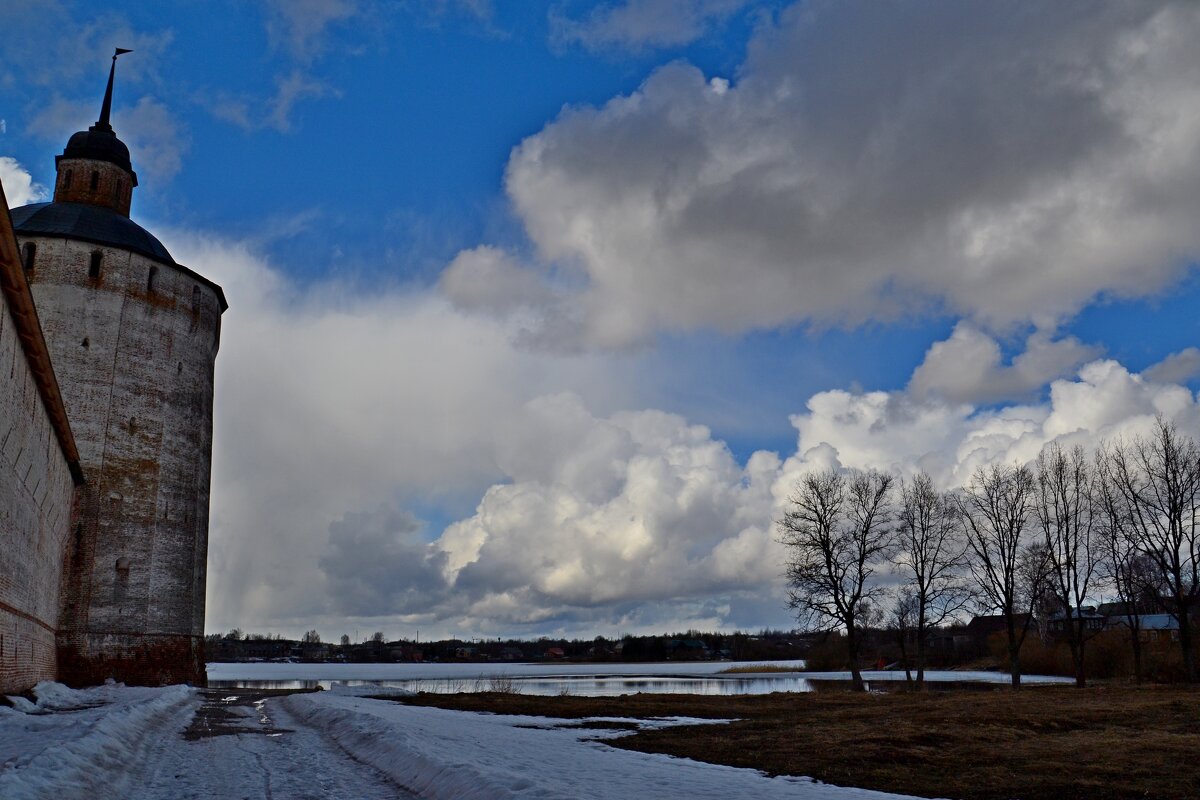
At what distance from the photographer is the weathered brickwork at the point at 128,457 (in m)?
35.4

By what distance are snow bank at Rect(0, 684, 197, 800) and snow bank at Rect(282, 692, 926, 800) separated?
3.15 metres

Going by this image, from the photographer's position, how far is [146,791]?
9.49 m

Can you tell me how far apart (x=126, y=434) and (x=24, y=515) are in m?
17.4

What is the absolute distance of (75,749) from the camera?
10375mm

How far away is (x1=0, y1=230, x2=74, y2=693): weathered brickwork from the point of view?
710 inches

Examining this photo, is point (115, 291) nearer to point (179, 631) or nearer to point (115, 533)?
point (115, 533)

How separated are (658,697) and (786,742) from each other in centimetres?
1695

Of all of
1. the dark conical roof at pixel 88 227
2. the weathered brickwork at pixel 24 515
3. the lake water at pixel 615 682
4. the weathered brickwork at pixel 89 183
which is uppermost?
the weathered brickwork at pixel 89 183

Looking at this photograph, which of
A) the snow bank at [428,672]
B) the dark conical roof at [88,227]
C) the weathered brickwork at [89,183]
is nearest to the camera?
the dark conical roof at [88,227]

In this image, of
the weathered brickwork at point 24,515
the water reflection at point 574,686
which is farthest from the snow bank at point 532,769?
the water reflection at point 574,686

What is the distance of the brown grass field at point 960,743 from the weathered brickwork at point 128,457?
17792mm

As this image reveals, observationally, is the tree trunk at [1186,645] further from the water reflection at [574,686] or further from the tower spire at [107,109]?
the tower spire at [107,109]

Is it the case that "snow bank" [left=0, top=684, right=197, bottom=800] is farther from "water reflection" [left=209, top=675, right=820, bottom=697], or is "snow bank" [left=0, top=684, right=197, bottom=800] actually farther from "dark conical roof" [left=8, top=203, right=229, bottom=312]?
"dark conical roof" [left=8, top=203, right=229, bottom=312]

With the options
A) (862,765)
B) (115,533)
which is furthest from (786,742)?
(115,533)
